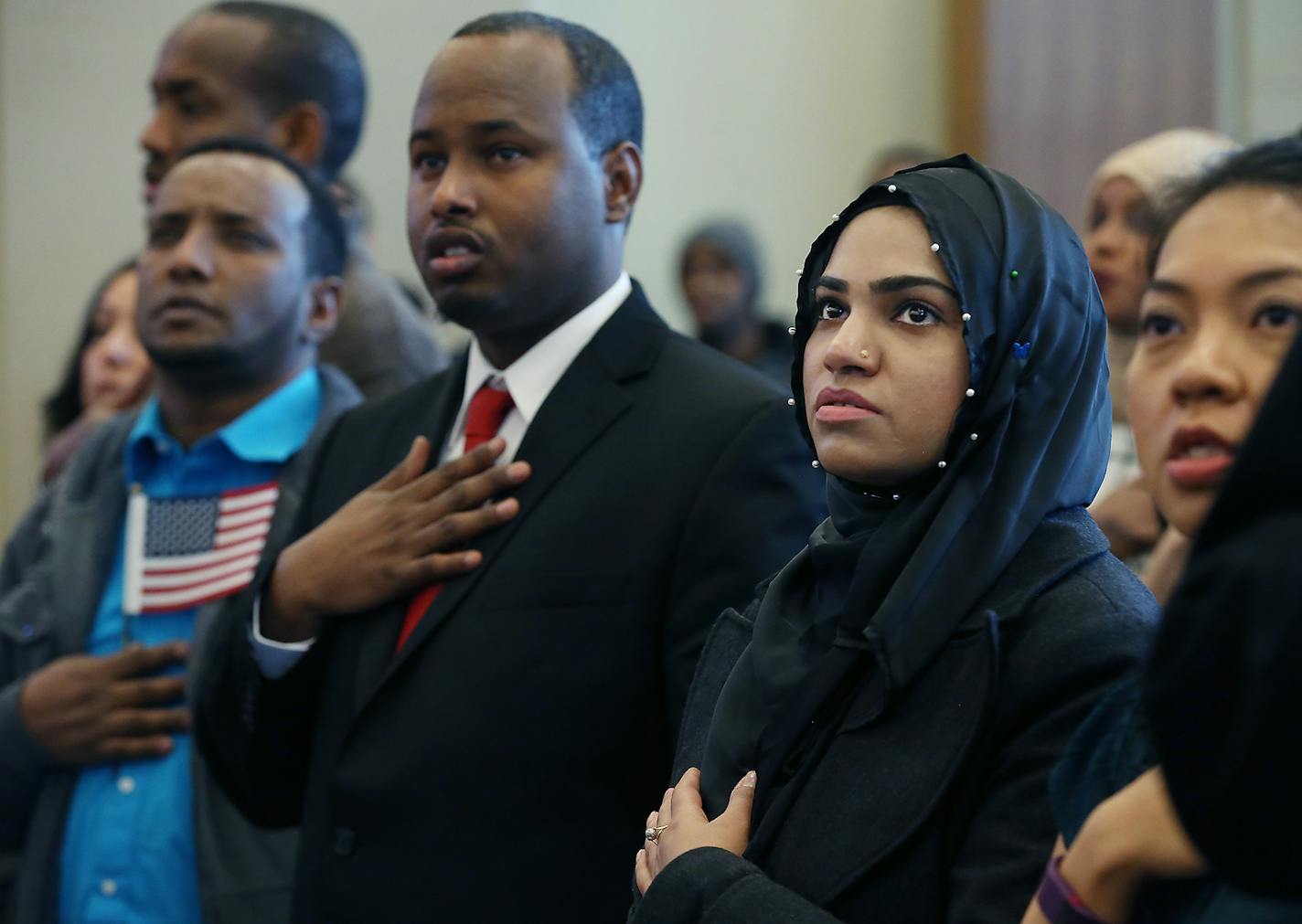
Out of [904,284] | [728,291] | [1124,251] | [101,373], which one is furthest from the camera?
[728,291]

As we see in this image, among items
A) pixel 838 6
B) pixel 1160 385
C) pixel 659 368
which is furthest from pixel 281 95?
pixel 838 6

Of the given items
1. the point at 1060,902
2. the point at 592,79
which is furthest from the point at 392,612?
the point at 1060,902

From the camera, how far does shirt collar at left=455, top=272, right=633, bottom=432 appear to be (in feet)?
7.55

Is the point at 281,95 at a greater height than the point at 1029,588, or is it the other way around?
the point at 281,95

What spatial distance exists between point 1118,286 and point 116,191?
→ 469cm

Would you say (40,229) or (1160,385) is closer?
(1160,385)

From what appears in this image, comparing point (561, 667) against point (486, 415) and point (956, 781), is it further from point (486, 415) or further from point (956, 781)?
point (956, 781)

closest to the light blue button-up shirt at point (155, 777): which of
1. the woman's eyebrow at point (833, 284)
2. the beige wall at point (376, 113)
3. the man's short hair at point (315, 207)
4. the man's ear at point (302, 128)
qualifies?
the man's short hair at point (315, 207)

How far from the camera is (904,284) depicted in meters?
1.64

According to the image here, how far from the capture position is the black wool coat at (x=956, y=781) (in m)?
1.44

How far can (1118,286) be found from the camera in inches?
120

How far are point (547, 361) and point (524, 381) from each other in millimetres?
44

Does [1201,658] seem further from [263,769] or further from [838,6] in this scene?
[838,6]

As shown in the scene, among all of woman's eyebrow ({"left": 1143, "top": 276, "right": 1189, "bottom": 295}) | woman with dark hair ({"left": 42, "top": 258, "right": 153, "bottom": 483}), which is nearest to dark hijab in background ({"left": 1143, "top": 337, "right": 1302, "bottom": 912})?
woman's eyebrow ({"left": 1143, "top": 276, "right": 1189, "bottom": 295})
